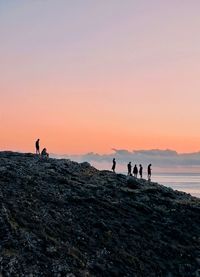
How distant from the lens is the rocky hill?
41.2m

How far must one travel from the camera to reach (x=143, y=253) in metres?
45.8

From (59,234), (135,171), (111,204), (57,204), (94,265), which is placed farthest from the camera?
(135,171)

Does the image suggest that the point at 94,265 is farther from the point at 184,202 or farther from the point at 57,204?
the point at 184,202

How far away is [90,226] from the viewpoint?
159ft

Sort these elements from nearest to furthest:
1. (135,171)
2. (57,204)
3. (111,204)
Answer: (57,204) < (111,204) < (135,171)

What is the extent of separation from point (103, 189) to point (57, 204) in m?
10.4

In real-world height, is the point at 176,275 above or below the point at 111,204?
below

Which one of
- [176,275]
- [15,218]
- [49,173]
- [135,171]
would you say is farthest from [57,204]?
[135,171]

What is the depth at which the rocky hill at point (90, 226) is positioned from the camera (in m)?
41.2

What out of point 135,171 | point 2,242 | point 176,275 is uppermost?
point 135,171

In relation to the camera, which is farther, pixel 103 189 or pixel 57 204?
pixel 103 189

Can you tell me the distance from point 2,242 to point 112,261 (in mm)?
10162

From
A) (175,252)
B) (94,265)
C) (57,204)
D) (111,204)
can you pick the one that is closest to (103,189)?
(111,204)

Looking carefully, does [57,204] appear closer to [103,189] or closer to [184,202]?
[103,189]
